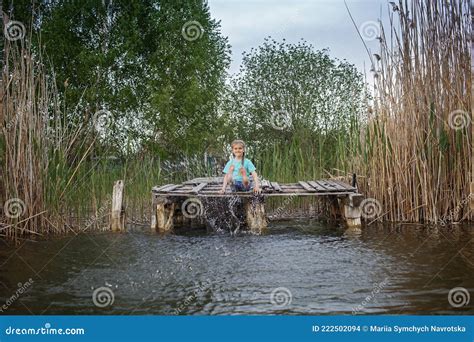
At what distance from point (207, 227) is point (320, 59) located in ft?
27.6

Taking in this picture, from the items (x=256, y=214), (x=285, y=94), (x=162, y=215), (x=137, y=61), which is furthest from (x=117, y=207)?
(x=137, y=61)

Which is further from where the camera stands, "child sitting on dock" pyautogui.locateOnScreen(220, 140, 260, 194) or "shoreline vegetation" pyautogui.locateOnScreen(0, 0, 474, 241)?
"child sitting on dock" pyautogui.locateOnScreen(220, 140, 260, 194)

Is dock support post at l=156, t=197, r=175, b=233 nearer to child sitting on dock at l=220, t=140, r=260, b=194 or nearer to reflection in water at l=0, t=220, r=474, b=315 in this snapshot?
reflection in water at l=0, t=220, r=474, b=315

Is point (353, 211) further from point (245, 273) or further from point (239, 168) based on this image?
point (245, 273)

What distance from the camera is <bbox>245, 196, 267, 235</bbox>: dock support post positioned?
5886 mm

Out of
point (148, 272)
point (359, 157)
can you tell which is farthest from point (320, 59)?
point (148, 272)

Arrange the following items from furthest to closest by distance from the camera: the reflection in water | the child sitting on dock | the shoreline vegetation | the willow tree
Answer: the willow tree < the child sitting on dock < the shoreline vegetation < the reflection in water

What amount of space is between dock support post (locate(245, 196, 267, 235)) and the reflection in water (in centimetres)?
31

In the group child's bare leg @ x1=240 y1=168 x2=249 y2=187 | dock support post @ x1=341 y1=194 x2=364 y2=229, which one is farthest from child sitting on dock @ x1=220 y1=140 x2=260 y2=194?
dock support post @ x1=341 y1=194 x2=364 y2=229

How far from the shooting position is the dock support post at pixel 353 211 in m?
5.97

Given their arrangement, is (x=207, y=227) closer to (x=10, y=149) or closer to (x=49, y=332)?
(x=10, y=149)

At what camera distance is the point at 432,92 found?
5594 mm

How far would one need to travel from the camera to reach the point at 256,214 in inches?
232

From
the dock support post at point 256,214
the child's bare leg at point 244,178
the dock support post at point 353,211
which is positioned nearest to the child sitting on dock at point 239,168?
the child's bare leg at point 244,178
